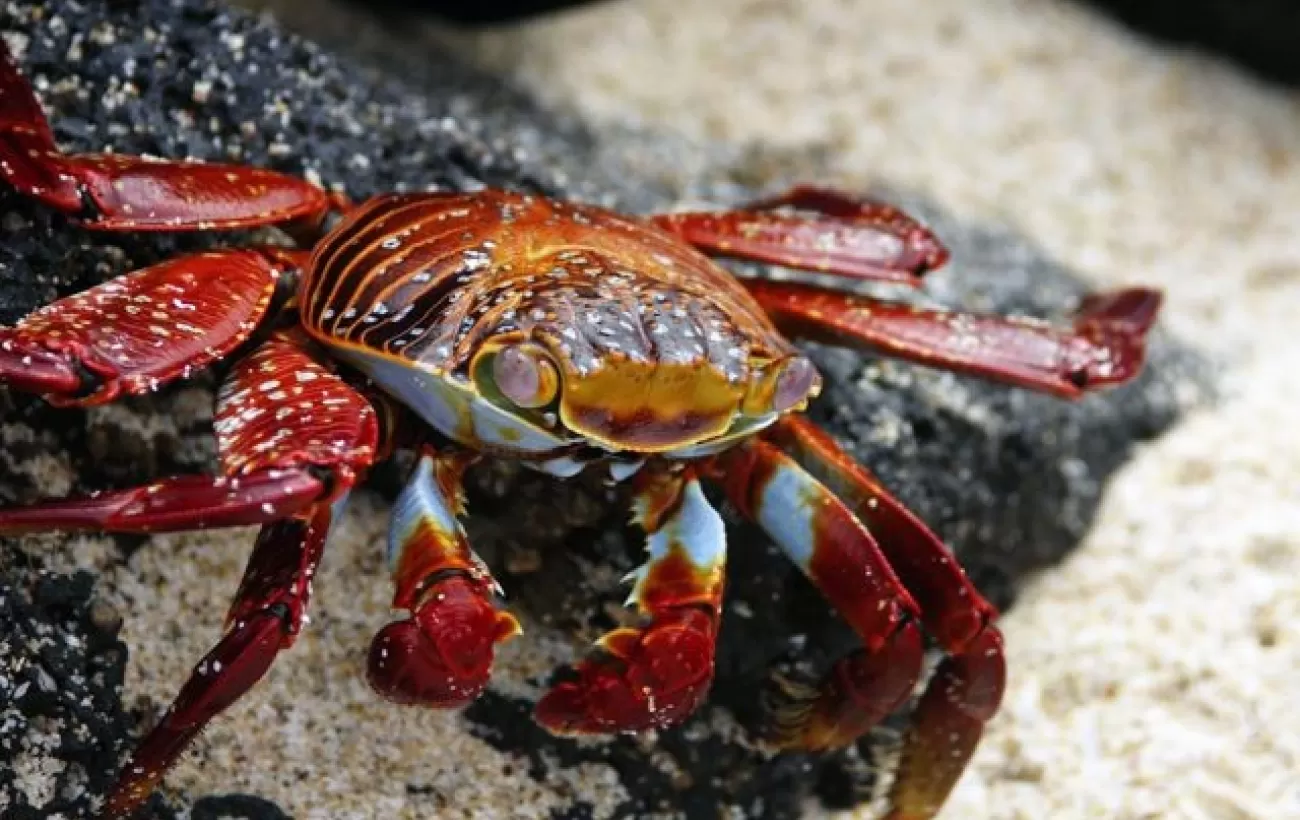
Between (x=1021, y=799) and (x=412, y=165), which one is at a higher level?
(x=412, y=165)

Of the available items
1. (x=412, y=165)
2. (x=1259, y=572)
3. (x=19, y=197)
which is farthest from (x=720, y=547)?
(x=1259, y=572)

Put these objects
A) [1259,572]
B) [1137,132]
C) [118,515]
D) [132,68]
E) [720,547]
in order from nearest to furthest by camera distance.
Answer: [118,515]
[720,547]
[132,68]
[1259,572]
[1137,132]

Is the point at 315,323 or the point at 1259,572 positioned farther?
the point at 1259,572

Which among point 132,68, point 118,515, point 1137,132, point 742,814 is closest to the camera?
point 118,515

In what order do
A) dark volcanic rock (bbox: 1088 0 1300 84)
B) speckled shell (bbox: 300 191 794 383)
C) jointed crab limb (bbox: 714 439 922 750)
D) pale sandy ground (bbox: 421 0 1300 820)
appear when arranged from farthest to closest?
dark volcanic rock (bbox: 1088 0 1300 84)
pale sandy ground (bbox: 421 0 1300 820)
jointed crab limb (bbox: 714 439 922 750)
speckled shell (bbox: 300 191 794 383)

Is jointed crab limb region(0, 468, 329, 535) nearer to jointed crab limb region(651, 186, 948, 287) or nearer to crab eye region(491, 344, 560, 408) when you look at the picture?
crab eye region(491, 344, 560, 408)

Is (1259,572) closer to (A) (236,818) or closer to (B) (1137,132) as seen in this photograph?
(A) (236,818)

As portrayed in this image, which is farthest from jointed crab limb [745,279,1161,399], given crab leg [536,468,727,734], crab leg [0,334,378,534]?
crab leg [0,334,378,534]
